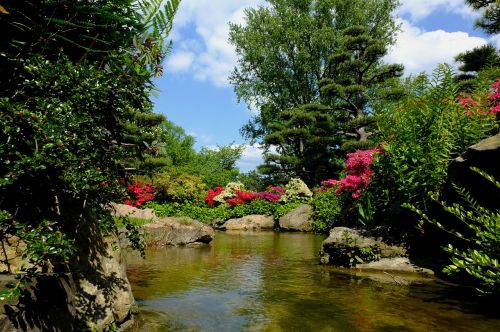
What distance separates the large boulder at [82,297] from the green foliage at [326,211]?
1315 centimetres

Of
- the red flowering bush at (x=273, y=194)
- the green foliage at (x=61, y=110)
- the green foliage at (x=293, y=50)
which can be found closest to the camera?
the green foliage at (x=61, y=110)

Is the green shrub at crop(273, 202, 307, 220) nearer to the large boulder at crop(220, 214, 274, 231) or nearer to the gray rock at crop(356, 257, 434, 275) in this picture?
the large boulder at crop(220, 214, 274, 231)

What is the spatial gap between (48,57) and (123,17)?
700mm

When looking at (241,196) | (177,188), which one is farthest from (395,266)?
(241,196)

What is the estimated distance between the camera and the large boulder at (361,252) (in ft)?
26.3

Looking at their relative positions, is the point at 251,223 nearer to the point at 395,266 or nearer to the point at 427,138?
the point at 395,266

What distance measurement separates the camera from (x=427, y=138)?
24.9ft

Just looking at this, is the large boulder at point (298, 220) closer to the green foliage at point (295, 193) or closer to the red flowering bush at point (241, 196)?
the green foliage at point (295, 193)

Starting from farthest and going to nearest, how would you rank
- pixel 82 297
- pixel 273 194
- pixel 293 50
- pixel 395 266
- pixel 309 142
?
pixel 293 50 → pixel 309 142 → pixel 273 194 → pixel 395 266 → pixel 82 297

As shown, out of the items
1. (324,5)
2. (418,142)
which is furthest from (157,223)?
(324,5)

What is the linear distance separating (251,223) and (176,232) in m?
9.20

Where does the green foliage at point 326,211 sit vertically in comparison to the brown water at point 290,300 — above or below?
above

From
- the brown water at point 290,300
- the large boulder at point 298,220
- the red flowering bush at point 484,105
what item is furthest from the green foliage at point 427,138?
the large boulder at point 298,220

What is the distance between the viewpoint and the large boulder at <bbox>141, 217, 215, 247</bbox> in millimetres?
12083
